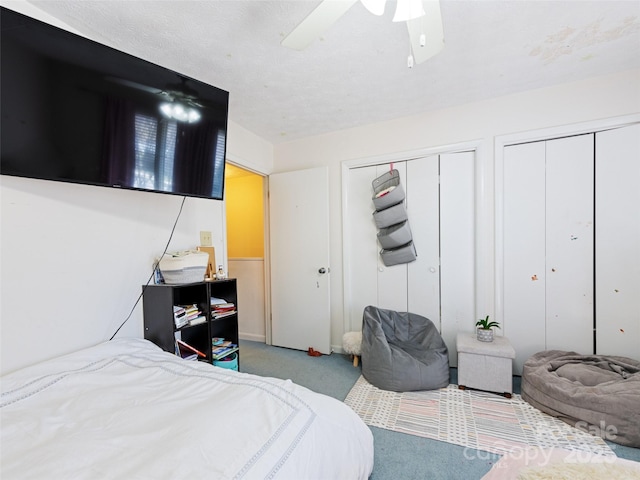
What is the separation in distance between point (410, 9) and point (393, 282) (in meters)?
2.17

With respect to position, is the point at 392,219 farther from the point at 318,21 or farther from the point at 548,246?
the point at 318,21

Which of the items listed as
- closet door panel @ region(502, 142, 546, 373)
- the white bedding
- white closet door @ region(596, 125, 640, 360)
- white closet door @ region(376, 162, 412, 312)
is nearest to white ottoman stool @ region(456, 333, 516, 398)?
closet door panel @ region(502, 142, 546, 373)

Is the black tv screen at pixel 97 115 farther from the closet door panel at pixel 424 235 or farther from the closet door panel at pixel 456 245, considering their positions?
the closet door panel at pixel 456 245

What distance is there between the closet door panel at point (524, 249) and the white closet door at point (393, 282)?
2.75 feet

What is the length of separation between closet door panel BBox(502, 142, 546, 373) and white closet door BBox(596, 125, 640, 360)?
35cm

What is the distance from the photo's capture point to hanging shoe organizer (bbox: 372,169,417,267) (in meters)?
2.57

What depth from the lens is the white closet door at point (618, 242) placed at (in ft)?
6.54

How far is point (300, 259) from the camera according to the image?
304cm

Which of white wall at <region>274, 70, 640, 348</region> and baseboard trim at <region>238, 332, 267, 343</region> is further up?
white wall at <region>274, 70, 640, 348</region>

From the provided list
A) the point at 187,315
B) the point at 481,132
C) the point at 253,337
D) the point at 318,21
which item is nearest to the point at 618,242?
the point at 481,132

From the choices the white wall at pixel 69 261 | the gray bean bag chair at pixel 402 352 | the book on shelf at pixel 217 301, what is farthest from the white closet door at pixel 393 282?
the white wall at pixel 69 261

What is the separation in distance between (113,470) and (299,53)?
82.3 inches

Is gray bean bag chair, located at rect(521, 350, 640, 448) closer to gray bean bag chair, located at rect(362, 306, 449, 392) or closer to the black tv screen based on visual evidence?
gray bean bag chair, located at rect(362, 306, 449, 392)

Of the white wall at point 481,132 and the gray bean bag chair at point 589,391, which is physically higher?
the white wall at point 481,132
